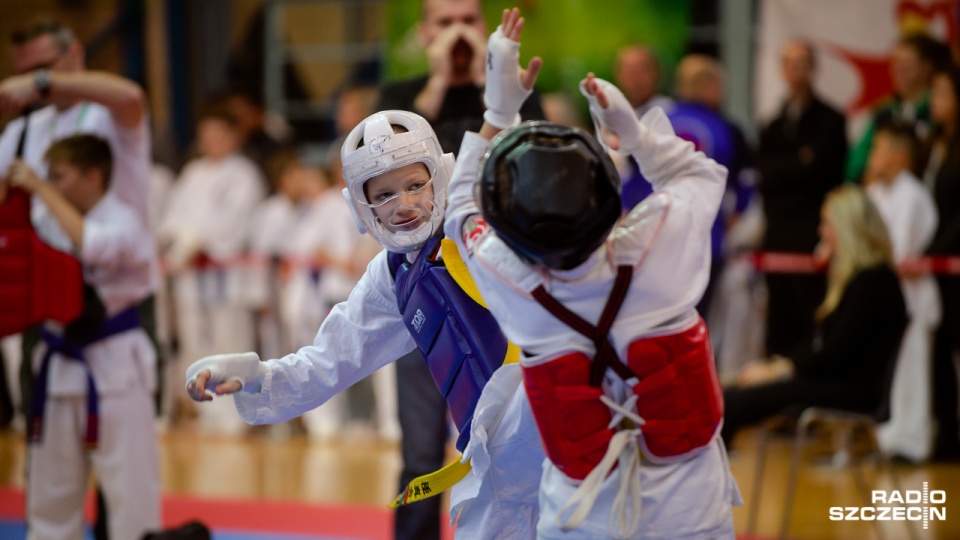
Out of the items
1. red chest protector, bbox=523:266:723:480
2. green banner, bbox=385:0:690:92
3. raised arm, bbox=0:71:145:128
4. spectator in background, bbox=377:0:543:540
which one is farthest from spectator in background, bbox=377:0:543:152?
green banner, bbox=385:0:690:92

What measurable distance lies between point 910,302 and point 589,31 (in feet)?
11.6

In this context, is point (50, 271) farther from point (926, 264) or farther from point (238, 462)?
point (926, 264)

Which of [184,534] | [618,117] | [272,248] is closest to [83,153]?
[184,534]

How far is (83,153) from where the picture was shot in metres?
3.99

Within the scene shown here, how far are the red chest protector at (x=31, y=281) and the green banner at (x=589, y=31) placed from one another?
17.6 feet

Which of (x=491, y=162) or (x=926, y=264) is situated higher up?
(x=491, y=162)

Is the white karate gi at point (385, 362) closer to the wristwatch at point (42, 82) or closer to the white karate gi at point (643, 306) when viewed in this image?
the white karate gi at point (643, 306)

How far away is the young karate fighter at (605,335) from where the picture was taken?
81.7 inches

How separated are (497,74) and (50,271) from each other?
85.9 inches

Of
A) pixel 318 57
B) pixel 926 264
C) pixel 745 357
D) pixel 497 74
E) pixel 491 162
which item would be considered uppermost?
pixel 318 57

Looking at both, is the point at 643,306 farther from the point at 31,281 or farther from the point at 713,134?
the point at 713,134

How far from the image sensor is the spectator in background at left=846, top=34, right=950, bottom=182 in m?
6.76

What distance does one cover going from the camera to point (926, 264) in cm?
634

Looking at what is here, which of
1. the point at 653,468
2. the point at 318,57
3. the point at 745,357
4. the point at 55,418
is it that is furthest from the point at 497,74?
the point at 318,57
